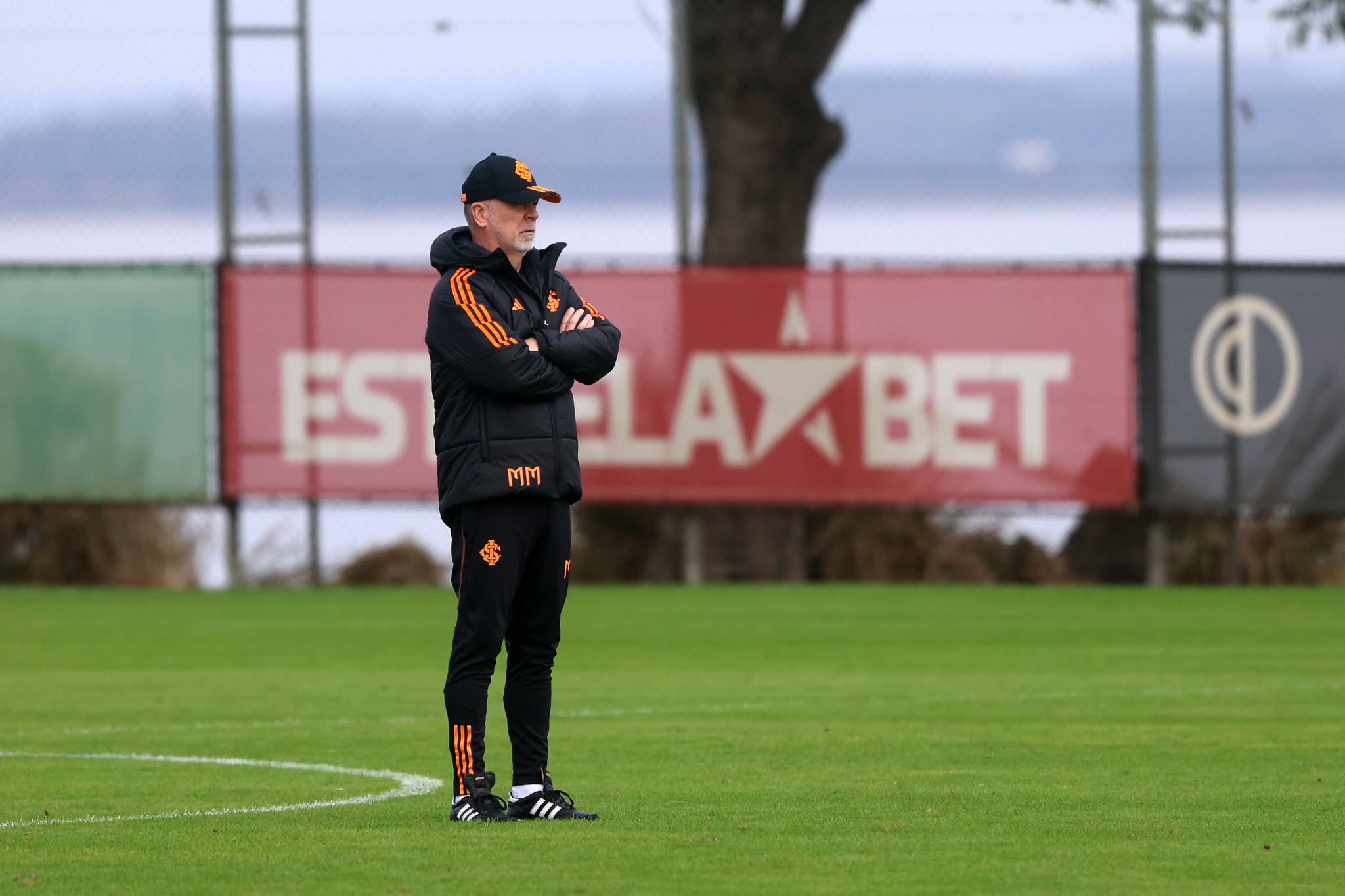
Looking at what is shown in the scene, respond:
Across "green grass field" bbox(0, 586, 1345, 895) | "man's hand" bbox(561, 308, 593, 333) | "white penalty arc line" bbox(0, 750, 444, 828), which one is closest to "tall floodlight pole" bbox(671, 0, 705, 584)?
"green grass field" bbox(0, 586, 1345, 895)

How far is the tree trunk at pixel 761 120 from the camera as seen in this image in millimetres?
18953

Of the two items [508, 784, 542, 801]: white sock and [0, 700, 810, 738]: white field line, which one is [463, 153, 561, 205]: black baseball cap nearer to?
[508, 784, 542, 801]: white sock

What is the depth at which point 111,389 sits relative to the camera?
17.9m

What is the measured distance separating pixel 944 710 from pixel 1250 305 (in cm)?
833

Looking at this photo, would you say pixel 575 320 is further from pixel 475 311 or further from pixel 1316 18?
pixel 1316 18

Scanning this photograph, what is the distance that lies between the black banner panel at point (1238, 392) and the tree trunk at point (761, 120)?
11.2 feet

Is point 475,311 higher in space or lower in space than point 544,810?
higher

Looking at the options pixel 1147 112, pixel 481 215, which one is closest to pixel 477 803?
pixel 481 215

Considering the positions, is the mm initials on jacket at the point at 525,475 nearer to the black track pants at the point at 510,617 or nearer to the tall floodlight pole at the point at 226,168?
the black track pants at the point at 510,617

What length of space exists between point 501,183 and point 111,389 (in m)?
12.0

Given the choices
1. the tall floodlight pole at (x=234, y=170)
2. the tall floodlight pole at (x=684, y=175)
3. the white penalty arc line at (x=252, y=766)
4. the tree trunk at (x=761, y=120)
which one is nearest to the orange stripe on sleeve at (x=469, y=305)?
the white penalty arc line at (x=252, y=766)

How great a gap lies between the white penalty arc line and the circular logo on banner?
10650 millimetres

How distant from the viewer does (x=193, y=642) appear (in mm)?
13930

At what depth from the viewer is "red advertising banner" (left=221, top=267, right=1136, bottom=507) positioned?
56.3 feet
